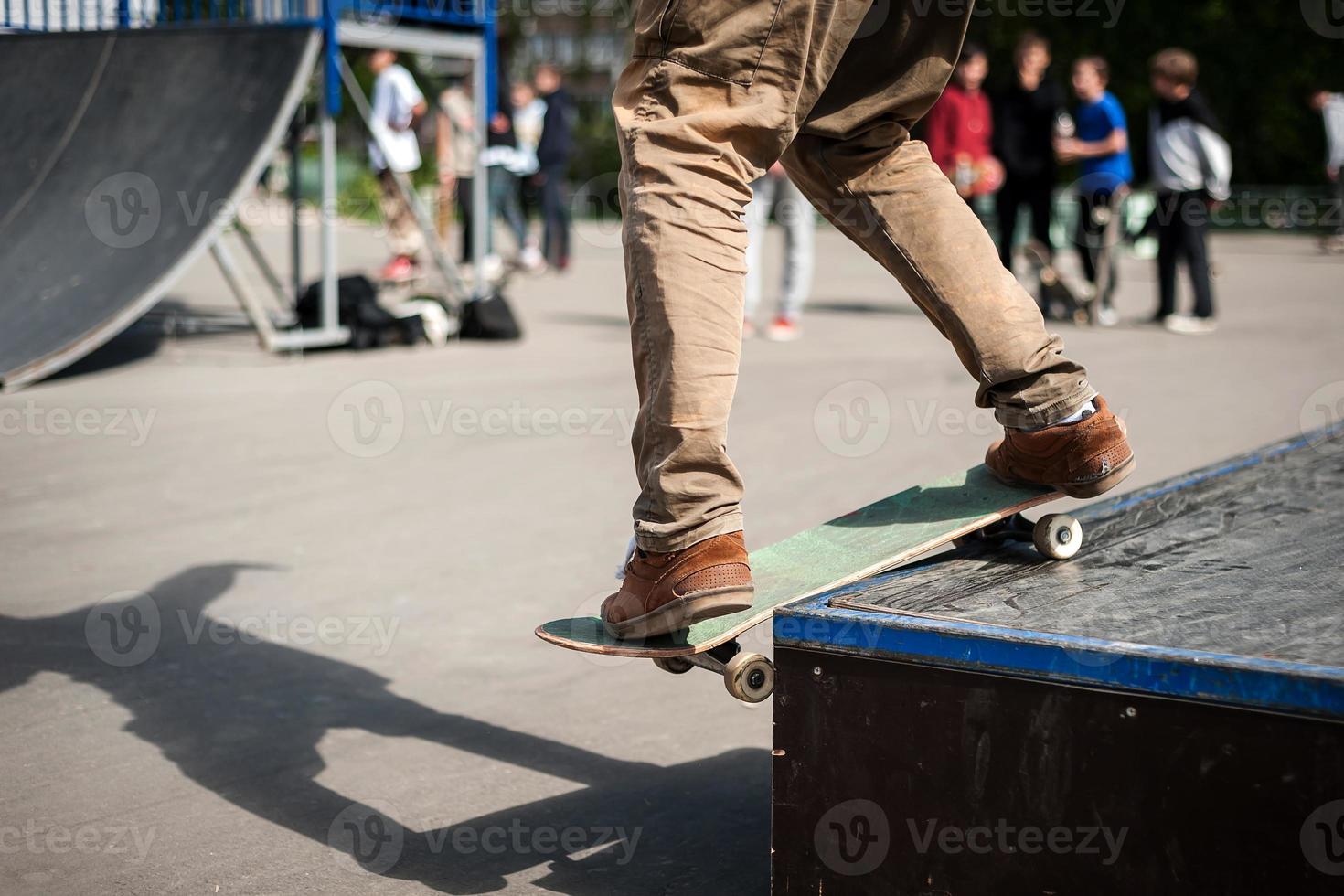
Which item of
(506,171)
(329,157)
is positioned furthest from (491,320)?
(506,171)

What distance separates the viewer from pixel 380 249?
20.0m

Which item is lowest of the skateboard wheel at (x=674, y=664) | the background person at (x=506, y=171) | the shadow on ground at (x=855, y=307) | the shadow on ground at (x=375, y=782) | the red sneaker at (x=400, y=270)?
the shadow on ground at (x=375, y=782)

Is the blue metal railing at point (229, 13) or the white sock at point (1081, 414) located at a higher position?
the blue metal railing at point (229, 13)

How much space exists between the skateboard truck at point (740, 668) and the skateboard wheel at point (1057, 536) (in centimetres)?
66

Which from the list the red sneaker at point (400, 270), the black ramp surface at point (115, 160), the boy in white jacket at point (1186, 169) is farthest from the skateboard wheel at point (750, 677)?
the red sneaker at point (400, 270)

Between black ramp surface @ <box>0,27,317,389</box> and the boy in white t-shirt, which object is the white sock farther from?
the boy in white t-shirt

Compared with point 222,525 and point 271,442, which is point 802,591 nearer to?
point 222,525

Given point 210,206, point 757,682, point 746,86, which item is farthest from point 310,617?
point 210,206

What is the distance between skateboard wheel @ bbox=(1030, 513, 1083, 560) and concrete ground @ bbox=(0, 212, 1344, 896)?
0.78 meters

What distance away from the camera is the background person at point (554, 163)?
16672mm

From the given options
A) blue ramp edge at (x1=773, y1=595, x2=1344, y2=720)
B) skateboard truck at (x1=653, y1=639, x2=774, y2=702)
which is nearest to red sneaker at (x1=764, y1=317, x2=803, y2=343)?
skateboard truck at (x1=653, y1=639, x2=774, y2=702)

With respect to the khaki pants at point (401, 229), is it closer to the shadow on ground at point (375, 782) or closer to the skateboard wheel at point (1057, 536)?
the shadow on ground at point (375, 782)

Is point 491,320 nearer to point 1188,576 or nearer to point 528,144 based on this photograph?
point 1188,576

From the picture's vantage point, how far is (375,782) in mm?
3014
